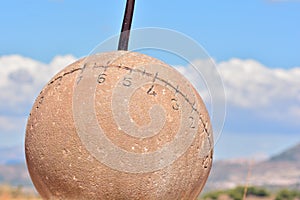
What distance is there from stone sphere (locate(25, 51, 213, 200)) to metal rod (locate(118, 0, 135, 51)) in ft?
1.54

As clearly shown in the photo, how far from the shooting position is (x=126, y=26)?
33.2 feet

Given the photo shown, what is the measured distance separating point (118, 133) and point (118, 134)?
11mm

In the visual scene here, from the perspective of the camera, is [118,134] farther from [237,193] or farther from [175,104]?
[237,193]

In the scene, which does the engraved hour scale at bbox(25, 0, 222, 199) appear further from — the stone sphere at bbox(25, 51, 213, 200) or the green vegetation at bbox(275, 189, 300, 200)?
the green vegetation at bbox(275, 189, 300, 200)

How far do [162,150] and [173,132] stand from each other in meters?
0.25

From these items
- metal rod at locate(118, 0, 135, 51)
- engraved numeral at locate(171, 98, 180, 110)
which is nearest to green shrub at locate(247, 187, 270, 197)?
metal rod at locate(118, 0, 135, 51)

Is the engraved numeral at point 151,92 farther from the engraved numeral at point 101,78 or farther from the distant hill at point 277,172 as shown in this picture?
the distant hill at point 277,172

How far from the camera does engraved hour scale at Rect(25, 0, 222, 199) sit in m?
8.84

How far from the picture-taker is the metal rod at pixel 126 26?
392 inches

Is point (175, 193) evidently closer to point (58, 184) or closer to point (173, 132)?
point (173, 132)

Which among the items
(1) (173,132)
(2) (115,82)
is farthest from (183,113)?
(2) (115,82)

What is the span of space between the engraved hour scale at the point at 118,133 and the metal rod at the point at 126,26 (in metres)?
0.44

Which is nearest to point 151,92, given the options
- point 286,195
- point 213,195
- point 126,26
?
point 126,26

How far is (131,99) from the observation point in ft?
29.3
